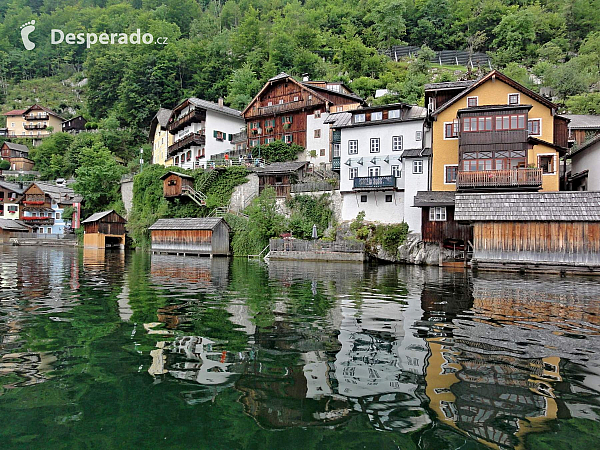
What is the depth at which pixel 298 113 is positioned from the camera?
185ft

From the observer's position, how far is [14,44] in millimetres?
155250

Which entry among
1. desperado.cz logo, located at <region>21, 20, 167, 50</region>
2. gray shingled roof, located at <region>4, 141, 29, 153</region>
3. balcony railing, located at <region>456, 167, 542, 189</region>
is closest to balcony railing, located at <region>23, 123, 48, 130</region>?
gray shingled roof, located at <region>4, 141, 29, 153</region>

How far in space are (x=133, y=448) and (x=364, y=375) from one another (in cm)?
363

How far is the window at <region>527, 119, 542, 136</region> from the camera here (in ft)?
122

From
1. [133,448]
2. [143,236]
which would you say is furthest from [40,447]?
[143,236]

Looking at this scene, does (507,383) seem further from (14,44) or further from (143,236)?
(14,44)

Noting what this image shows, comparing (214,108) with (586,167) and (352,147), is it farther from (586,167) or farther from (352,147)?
(586,167)

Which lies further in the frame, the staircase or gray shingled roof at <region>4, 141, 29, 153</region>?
gray shingled roof at <region>4, 141, 29, 153</region>

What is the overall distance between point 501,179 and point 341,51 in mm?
64418

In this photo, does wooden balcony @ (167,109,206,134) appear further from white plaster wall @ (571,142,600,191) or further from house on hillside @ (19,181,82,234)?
white plaster wall @ (571,142,600,191)

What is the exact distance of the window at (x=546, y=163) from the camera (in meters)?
36.2

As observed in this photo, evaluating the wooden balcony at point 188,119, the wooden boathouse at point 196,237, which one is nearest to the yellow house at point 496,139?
the wooden boathouse at point 196,237

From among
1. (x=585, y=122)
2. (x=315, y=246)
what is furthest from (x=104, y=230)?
(x=585, y=122)

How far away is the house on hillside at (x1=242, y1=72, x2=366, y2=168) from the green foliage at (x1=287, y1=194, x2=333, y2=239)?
23.9 feet
